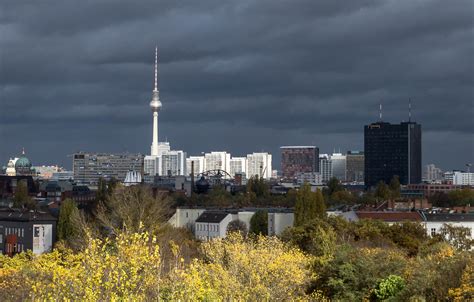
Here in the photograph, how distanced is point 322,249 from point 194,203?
279 ft

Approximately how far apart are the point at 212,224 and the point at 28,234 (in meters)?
21.9

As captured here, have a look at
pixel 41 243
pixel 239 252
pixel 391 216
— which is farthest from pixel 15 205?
pixel 239 252

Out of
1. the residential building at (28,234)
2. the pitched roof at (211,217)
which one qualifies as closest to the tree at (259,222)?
the pitched roof at (211,217)

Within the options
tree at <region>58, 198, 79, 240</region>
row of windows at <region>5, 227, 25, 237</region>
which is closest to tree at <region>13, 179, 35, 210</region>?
row of windows at <region>5, 227, 25, 237</region>

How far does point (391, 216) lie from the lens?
314ft

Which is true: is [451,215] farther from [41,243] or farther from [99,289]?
[99,289]

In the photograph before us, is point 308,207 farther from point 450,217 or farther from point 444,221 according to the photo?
point 450,217

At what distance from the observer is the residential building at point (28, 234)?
90.5 metres

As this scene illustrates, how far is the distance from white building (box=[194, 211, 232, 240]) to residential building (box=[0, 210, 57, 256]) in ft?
56.1

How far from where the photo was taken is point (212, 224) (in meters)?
105

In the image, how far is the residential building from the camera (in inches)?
3563

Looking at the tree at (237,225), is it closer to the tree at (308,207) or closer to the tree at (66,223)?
the tree at (308,207)

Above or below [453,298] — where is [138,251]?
above

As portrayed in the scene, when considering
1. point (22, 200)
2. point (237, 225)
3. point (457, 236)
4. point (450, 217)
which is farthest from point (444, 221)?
point (22, 200)
